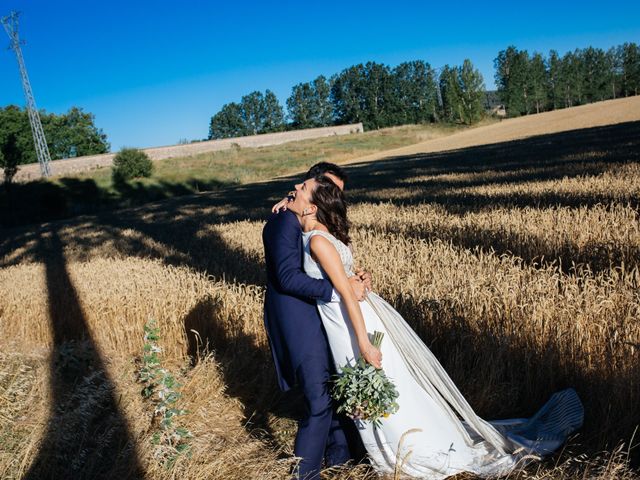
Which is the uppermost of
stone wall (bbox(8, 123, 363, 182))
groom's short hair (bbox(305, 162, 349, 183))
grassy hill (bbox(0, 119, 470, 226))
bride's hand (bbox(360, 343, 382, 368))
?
stone wall (bbox(8, 123, 363, 182))

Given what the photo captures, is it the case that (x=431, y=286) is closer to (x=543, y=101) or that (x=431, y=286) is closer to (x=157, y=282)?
(x=157, y=282)

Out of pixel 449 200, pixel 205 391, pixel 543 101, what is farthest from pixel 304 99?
pixel 205 391

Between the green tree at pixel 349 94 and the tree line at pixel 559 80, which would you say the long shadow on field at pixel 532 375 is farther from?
the green tree at pixel 349 94

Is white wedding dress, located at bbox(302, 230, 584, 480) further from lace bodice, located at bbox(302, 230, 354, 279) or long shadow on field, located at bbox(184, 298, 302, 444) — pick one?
long shadow on field, located at bbox(184, 298, 302, 444)

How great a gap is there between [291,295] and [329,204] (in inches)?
23.0

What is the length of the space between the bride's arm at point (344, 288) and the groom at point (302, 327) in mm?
92

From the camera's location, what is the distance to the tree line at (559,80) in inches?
3695

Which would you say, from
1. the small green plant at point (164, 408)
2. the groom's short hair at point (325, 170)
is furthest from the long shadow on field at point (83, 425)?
the groom's short hair at point (325, 170)

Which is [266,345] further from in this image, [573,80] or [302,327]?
[573,80]

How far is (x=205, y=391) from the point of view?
3908 millimetres

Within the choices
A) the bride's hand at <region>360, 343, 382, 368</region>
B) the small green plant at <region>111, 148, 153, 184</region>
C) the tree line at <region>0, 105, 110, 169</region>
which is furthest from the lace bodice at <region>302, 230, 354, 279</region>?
the tree line at <region>0, 105, 110, 169</region>

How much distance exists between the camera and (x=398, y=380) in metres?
2.67

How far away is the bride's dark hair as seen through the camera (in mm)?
2713

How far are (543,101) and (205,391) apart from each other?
108 meters
